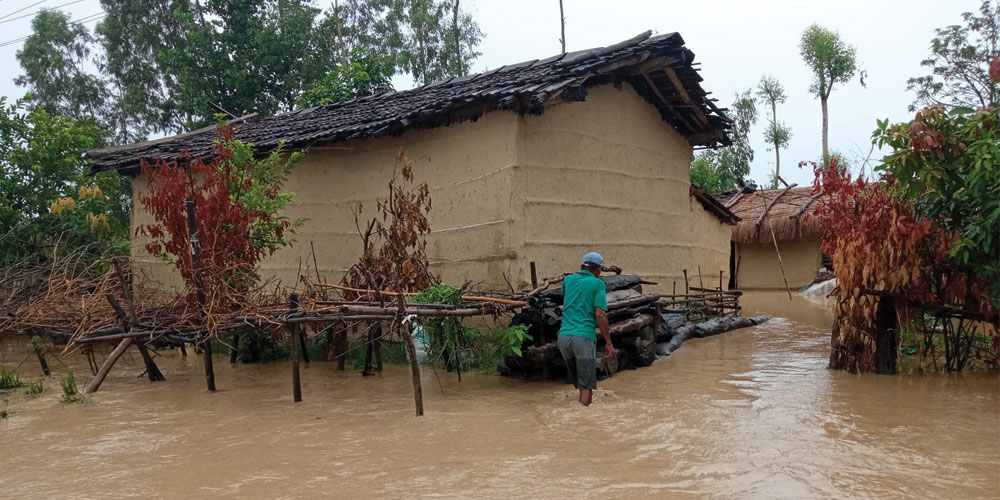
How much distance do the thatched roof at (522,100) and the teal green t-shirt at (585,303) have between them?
2.43 metres

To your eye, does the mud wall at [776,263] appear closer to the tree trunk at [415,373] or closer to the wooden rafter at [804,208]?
the wooden rafter at [804,208]

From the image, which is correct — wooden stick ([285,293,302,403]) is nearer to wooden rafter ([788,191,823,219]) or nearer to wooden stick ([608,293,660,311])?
wooden stick ([608,293,660,311])

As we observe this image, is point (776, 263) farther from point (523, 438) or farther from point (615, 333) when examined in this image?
point (523, 438)

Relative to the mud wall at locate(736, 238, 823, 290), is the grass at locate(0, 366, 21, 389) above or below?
below

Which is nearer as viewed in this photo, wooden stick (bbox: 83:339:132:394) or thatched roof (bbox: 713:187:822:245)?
wooden stick (bbox: 83:339:132:394)

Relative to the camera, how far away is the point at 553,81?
28.6ft

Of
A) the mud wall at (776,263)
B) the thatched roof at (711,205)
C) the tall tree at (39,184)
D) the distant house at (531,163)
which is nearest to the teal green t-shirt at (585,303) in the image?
the distant house at (531,163)

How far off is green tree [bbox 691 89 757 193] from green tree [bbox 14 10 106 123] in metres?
22.8

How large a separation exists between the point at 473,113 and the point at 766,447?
18.5 ft

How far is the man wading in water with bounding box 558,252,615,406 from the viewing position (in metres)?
6.66

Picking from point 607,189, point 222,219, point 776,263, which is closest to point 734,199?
point 776,263

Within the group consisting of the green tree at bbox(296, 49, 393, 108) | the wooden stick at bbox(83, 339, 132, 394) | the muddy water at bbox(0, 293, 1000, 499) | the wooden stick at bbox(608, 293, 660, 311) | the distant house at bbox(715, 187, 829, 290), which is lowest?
the muddy water at bbox(0, 293, 1000, 499)

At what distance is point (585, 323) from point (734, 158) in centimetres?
2527

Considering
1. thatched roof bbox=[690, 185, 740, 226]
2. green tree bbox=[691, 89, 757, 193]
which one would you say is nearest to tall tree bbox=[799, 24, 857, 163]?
green tree bbox=[691, 89, 757, 193]
